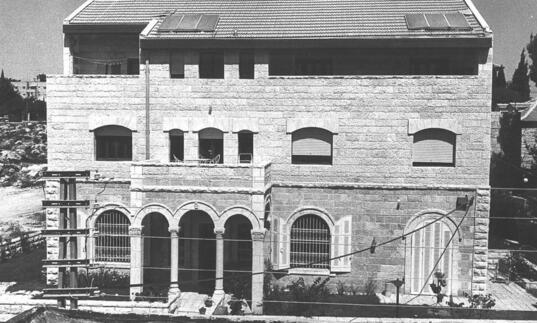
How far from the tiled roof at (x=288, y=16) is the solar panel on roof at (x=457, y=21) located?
0.31 m

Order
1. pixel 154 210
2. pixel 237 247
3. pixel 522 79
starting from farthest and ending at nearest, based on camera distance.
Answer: pixel 522 79, pixel 237 247, pixel 154 210

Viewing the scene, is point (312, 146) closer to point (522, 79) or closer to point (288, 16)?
point (288, 16)

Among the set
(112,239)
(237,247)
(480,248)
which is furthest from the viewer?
(237,247)

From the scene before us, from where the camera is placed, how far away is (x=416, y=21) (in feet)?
78.3

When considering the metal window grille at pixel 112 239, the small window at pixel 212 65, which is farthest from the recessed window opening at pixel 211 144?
the metal window grille at pixel 112 239

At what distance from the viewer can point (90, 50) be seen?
86.7 feet

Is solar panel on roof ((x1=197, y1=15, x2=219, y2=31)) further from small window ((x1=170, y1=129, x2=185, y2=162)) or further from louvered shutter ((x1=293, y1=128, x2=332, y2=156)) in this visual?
louvered shutter ((x1=293, y1=128, x2=332, y2=156))

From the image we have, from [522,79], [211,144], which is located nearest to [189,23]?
[211,144]

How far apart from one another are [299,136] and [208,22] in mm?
6431

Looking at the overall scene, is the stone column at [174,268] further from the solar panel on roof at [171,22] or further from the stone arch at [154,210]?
the solar panel on roof at [171,22]

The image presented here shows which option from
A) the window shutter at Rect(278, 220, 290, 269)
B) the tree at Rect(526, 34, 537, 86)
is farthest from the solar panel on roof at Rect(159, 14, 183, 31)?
the tree at Rect(526, 34, 537, 86)

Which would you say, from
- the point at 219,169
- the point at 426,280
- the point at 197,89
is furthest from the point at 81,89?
the point at 426,280

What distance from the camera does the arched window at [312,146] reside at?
23672mm

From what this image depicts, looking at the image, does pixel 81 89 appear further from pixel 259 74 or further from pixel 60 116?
pixel 259 74
